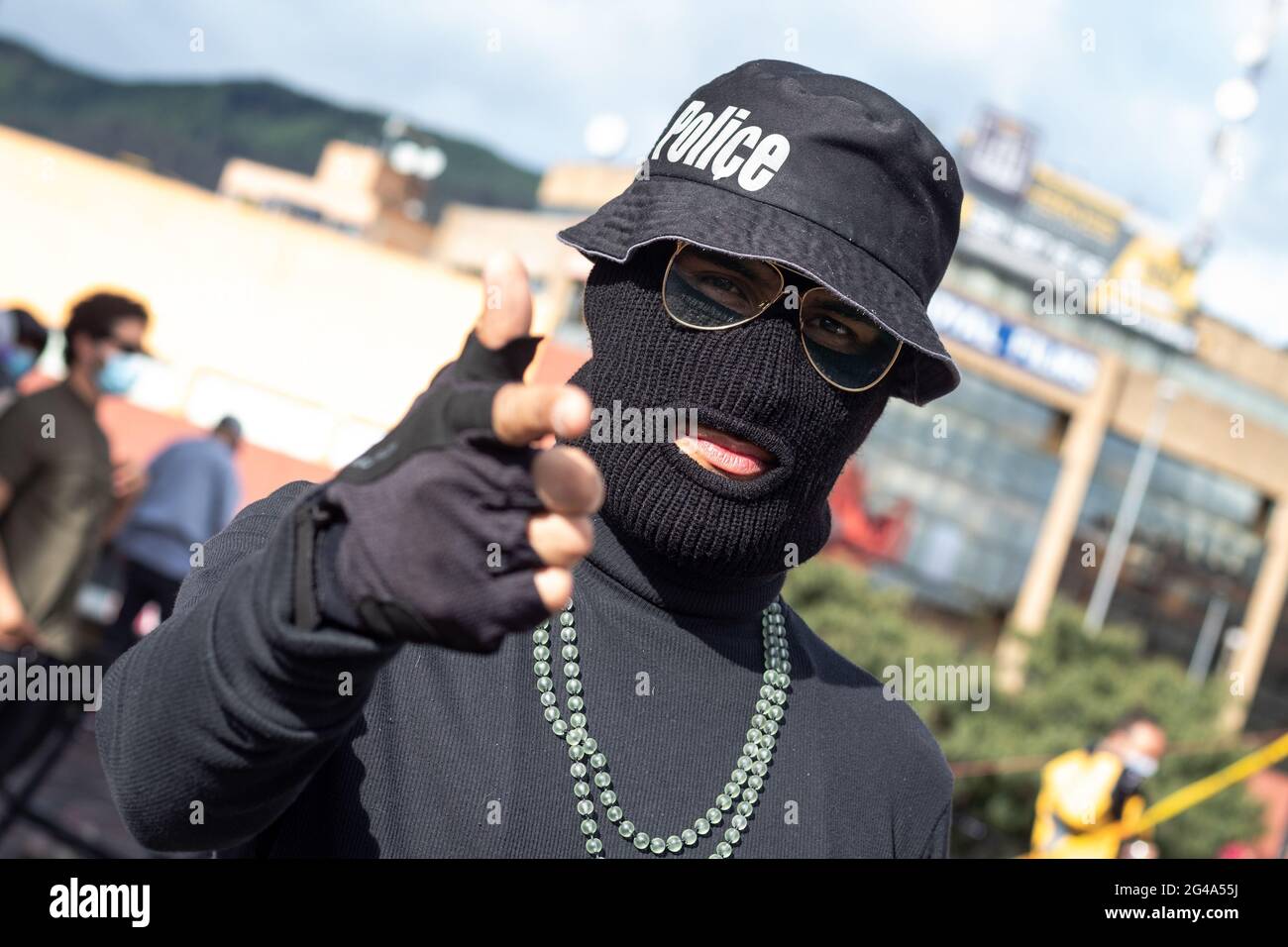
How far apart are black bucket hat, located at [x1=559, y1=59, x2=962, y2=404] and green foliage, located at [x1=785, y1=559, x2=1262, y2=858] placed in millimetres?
11898

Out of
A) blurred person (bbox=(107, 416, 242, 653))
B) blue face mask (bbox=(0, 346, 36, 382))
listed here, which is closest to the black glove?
blue face mask (bbox=(0, 346, 36, 382))

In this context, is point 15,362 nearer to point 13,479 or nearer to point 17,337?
point 17,337

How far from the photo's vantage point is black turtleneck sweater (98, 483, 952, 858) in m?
1.17

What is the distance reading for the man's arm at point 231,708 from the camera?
1.13 meters

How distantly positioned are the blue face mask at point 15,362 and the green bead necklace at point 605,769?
4.47 metres

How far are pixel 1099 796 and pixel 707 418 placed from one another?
4567 millimetres

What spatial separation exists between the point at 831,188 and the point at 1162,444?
31.5 meters

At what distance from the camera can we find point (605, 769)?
5.37 feet

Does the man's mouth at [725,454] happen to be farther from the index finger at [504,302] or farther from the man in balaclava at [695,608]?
the index finger at [504,302]

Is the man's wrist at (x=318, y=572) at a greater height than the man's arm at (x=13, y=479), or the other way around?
the man's wrist at (x=318, y=572)

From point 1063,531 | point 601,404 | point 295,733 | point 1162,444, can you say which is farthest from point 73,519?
point 1162,444

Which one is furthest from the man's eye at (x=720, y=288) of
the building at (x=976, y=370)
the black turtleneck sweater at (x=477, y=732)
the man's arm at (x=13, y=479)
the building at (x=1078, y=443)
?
the building at (x=1078, y=443)

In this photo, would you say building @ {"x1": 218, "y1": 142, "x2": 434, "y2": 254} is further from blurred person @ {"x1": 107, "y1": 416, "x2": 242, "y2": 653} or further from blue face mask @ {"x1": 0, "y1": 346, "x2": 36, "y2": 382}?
blurred person @ {"x1": 107, "y1": 416, "x2": 242, "y2": 653}

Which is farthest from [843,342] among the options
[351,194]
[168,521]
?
[351,194]
